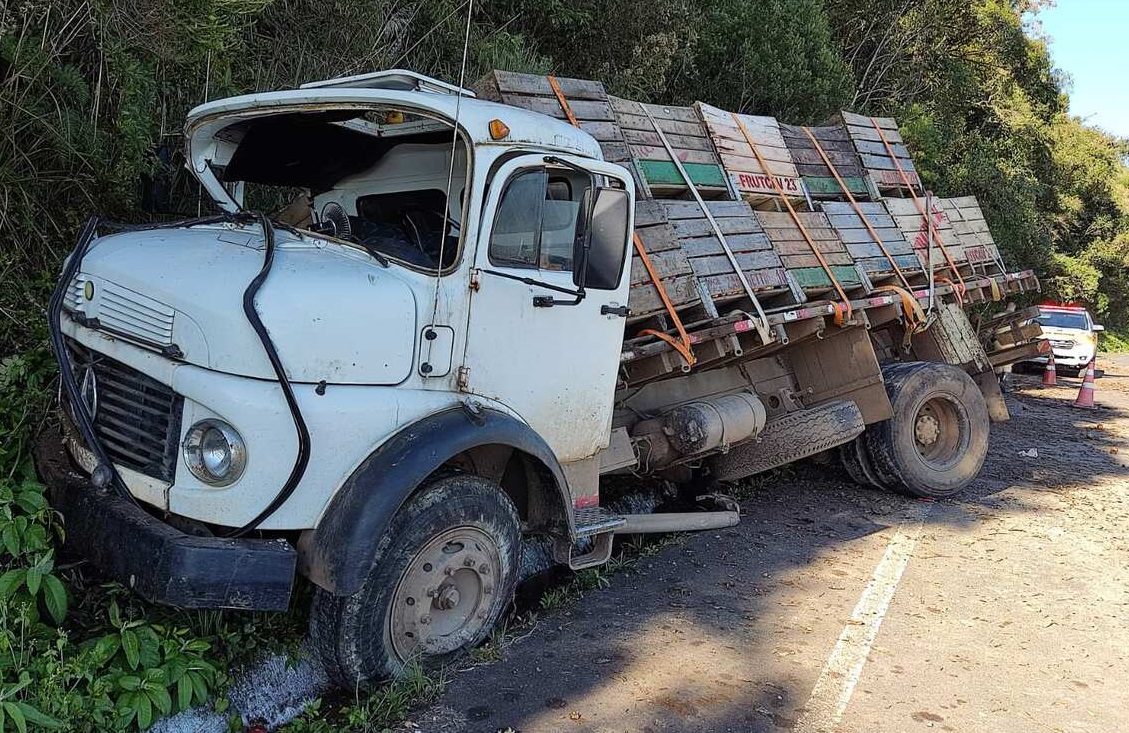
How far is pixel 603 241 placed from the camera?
424cm

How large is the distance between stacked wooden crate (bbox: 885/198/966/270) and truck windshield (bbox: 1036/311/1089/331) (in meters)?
9.96

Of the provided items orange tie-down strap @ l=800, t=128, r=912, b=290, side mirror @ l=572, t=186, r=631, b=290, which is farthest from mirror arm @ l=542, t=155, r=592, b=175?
orange tie-down strap @ l=800, t=128, r=912, b=290

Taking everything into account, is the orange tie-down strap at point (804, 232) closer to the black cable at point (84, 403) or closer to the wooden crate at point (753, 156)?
the wooden crate at point (753, 156)

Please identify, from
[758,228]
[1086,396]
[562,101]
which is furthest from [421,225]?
[1086,396]

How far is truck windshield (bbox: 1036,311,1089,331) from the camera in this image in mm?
17156

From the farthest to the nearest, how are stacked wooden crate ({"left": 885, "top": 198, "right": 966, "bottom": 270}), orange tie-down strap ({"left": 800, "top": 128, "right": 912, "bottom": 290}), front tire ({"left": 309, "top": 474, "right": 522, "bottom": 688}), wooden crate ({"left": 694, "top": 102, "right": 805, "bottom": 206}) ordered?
stacked wooden crate ({"left": 885, "top": 198, "right": 966, "bottom": 270})
orange tie-down strap ({"left": 800, "top": 128, "right": 912, "bottom": 290})
wooden crate ({"left": 694, "top": 102, "right": 805, "bottom": 206})
front tire ({"left": 309, "top": 474, "right": 522, "bottom": 688})

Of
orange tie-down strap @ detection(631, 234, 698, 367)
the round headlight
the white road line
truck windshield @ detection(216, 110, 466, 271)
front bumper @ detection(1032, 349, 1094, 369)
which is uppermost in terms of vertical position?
truck windshield @ detection(216, 110, 466, 271)

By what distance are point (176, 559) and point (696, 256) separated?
3.72m

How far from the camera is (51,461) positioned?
368 centimetres

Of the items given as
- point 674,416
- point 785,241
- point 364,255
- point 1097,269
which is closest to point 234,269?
point 364,255

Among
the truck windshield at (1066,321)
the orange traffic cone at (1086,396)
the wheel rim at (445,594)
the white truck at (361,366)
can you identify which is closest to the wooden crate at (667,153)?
the white truck at (361,366)

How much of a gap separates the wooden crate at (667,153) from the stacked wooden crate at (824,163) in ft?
4.18

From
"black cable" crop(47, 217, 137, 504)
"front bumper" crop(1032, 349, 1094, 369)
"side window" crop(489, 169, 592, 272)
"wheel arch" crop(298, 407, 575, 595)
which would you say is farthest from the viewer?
"front bumper" crop(1032, 349, 1094, 369)

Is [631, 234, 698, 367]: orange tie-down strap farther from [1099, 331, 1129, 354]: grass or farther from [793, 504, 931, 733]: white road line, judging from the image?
[1099, 331, 1129, 354]: grass
